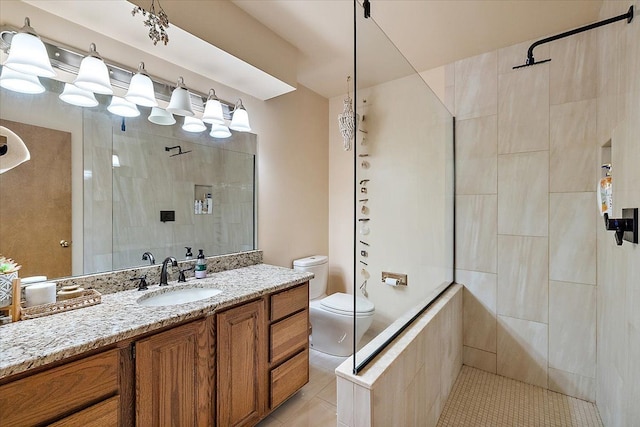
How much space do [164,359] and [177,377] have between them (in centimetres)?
12

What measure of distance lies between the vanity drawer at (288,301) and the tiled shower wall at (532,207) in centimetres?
138

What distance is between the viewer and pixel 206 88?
202cm

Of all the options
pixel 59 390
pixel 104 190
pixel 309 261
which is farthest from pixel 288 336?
pixel 104 190

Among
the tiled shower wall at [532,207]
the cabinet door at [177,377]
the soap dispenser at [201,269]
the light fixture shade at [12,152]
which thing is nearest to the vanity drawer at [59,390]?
the cabinet door at [177,377]

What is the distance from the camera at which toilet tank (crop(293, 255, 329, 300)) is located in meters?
2.66

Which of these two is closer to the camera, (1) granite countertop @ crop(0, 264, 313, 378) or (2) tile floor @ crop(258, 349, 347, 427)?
(1) granite countertop @ crop(0, 264, 313, 378)

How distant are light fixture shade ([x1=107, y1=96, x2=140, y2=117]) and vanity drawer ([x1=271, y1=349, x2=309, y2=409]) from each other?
1705 mm

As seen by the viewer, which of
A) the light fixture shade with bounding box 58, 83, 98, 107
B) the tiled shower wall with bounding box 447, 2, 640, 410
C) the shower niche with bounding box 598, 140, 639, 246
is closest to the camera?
the shower niche with bounding box 598, 140, 639, 246

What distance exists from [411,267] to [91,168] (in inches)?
74.3

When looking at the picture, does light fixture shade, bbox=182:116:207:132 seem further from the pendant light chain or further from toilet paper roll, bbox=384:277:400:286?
toilet paper roll, bbox=384:277:400:286

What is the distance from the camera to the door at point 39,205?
49.3 inches

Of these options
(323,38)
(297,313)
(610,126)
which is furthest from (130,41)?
(610,126)

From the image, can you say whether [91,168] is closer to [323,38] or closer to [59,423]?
[59,423]

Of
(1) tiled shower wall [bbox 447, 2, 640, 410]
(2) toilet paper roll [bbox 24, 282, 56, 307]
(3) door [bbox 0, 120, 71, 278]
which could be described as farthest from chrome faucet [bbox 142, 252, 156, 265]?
(1) tiled shower wall [bbox 447, 2, 640, 410]
